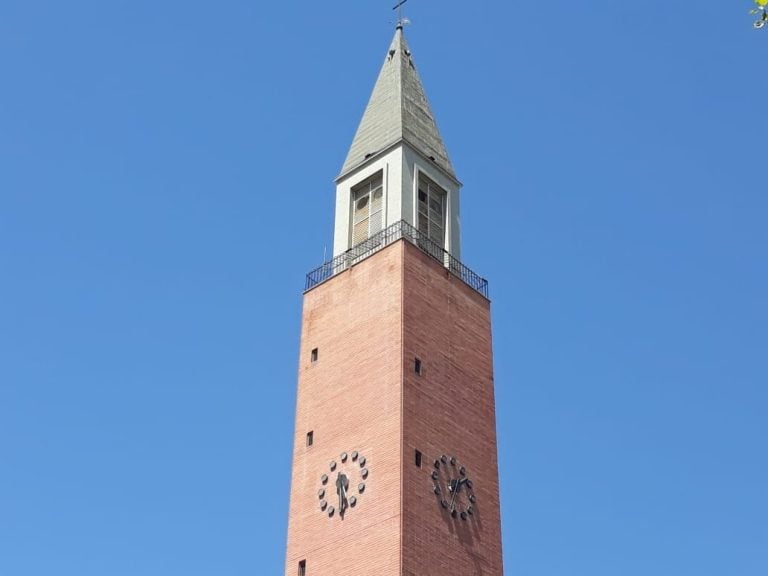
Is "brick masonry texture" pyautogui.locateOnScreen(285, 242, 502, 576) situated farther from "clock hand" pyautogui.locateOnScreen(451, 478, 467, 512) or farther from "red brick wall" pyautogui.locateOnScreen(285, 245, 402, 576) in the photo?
"clock hand" pyautogui.locateOnScreen(451, 478, 467, 512)

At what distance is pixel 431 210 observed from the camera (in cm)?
4519

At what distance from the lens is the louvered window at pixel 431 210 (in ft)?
146

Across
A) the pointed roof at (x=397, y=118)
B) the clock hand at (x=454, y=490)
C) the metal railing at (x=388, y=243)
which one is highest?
the pointed roof at (x=397, y=118)

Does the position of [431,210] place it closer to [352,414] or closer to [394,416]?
[352,414]

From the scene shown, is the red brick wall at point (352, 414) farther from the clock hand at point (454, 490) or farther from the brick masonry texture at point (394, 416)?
the clock hand at point (454, 490)

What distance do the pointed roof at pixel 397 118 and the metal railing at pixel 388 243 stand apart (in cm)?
401

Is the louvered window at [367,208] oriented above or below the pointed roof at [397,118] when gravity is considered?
below

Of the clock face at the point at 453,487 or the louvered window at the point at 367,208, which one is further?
the louvered window at the point at 367,208

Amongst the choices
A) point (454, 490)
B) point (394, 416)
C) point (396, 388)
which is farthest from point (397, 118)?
point (454, 490)

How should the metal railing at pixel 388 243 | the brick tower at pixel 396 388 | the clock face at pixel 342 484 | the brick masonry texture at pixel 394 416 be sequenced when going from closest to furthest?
the brick masonry texture at pixel 394 416, the brick tower at pixel 396 388, the clock face at pixel 342 484, the metal railing at pixel 388 243

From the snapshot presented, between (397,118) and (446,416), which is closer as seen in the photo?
(446,416)

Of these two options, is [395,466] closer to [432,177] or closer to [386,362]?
[386,362]

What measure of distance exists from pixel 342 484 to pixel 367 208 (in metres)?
11.6

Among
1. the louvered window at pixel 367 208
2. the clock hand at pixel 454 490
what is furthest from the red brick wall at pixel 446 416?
the louvered window at pixel 367 208
